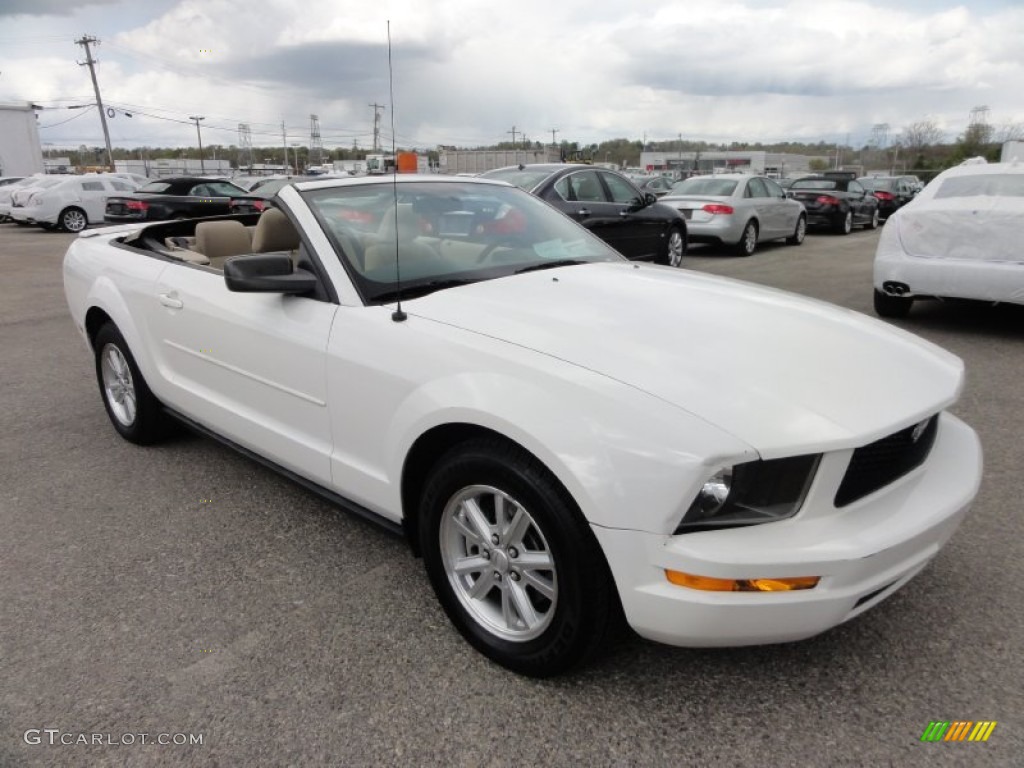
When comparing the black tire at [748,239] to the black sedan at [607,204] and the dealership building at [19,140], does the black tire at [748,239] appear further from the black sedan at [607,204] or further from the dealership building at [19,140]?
the dealership building at [19,140]

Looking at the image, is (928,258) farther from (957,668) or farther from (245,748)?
(245,748)

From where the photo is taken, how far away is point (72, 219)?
795 inches

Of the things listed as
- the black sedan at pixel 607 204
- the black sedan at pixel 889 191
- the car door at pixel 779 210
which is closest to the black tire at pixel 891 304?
the black sedan at pixel 607 204

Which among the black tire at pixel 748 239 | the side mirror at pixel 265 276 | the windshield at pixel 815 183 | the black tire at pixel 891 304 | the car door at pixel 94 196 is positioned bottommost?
the car door at pixel 94 196

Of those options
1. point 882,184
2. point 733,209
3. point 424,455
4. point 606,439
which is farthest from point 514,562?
point 882,184

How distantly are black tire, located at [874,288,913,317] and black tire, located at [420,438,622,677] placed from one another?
6.38 meters

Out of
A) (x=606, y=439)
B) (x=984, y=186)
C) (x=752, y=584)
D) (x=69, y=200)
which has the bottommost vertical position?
(x=69, y=200)

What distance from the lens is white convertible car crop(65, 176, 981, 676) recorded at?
76.1 inches

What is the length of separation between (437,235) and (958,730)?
2.50 m

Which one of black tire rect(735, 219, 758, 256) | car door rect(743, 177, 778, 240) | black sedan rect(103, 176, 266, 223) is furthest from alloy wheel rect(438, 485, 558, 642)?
black sedan rect(103, 176, 266, 223)

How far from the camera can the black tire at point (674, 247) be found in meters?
11.2

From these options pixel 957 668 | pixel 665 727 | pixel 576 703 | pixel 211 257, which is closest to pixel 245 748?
pixel 576 703

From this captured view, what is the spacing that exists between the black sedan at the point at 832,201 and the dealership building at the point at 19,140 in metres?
37.0

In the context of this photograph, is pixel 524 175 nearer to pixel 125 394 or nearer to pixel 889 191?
pixel 125 394
